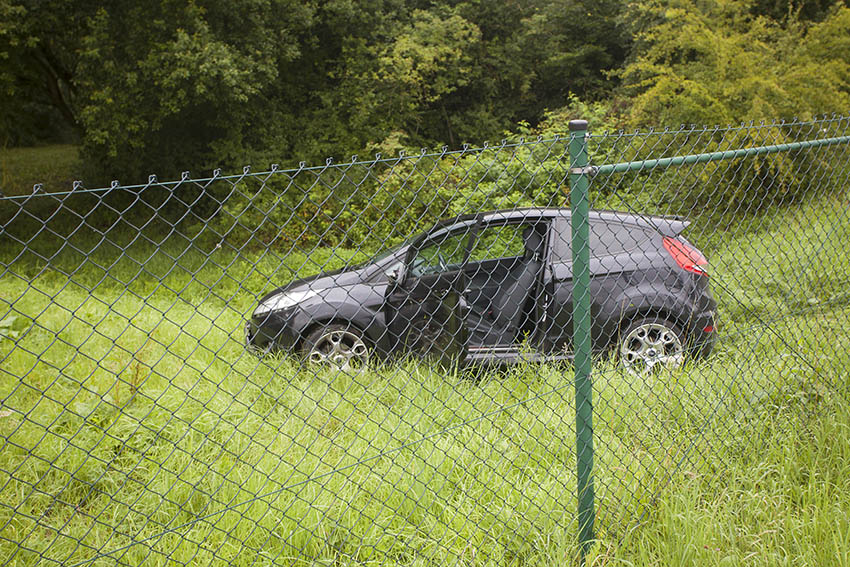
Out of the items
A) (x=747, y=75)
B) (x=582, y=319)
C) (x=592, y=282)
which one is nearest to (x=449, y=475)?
(x=582, y=319)

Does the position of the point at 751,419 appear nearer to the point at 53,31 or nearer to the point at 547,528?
the point at 547,528

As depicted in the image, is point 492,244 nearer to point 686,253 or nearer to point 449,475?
point 686,253

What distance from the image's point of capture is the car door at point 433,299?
12.0 feet

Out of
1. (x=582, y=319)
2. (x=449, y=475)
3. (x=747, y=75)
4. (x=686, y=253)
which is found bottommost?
(x=449, y=475)

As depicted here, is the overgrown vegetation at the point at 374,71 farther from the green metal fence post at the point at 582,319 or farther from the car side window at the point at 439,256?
the green metal fence post at the point at 582,319

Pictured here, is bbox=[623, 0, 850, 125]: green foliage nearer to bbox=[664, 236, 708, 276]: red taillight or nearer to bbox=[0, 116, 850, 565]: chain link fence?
bbox=[0, 116, 850, 565]: chain link fence

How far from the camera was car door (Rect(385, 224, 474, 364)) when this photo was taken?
3.66 metres

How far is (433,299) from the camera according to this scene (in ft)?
12.8

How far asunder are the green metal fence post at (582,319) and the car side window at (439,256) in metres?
1.88

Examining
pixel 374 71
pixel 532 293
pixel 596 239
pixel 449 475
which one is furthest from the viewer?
pixel 374 71

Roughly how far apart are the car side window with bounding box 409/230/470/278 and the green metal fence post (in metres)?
1.88

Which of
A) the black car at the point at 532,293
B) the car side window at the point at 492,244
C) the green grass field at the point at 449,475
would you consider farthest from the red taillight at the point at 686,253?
the car side window at the point at 492,244

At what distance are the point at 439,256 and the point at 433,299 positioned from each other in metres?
0.49

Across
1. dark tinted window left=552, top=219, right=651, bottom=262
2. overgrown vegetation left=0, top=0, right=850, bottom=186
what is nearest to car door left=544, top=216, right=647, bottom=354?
dark tinted window left=552, top=219, right=651, bottom=262
